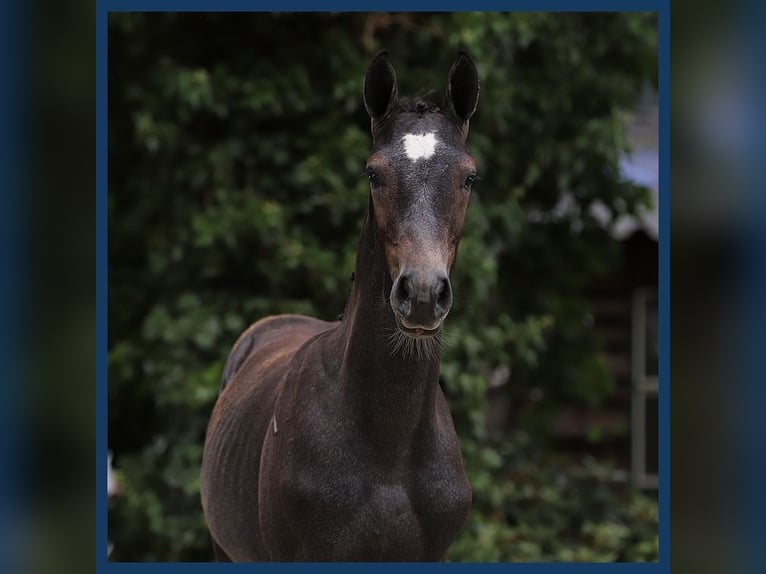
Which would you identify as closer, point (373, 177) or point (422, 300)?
point (422, 300)

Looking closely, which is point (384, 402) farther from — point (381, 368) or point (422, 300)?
point (422, 300)

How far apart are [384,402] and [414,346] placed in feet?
0.55

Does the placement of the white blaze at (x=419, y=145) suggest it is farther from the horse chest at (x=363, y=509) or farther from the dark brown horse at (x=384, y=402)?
the horse chest at (x=363, y=509)

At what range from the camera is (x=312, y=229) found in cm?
742

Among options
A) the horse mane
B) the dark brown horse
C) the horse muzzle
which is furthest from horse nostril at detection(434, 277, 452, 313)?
the horse mane

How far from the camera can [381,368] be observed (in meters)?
2.98

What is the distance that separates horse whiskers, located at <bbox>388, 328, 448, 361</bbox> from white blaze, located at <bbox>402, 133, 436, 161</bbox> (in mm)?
468

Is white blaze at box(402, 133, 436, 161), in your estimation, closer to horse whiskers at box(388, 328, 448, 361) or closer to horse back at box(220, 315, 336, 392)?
horse whiskers at box(388, 328, 448, 361)

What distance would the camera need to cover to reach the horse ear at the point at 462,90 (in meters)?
2.94

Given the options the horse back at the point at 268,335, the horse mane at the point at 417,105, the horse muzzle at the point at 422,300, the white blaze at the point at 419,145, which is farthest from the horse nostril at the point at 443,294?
the horse back at the point at 268,335

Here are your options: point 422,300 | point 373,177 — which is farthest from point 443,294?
point 373,177

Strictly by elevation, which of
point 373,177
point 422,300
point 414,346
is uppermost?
point 373,177
